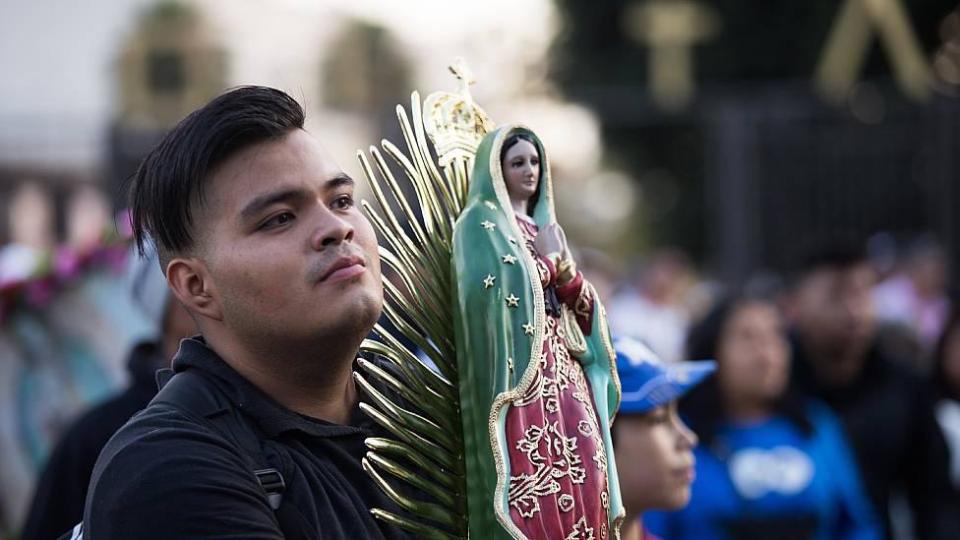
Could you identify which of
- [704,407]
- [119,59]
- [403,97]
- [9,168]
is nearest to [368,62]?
[403,97]

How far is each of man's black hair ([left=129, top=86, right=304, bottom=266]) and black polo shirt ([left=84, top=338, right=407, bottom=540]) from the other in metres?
0.18

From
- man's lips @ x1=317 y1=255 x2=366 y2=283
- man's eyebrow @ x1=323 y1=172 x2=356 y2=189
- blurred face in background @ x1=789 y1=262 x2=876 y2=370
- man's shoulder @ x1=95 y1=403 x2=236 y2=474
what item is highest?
man's eyebrow @ x1=323 y1=172 x2=356 y2=189

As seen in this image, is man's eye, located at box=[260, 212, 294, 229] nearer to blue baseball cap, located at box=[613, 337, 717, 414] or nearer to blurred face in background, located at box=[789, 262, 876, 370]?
blue baseball cap, located at box=[613, 337, 717, 414]

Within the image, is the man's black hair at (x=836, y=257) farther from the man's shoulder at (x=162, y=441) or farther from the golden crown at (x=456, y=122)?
the man's shoulder at (x=162, y=441)

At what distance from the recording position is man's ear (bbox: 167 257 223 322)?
2.04 m

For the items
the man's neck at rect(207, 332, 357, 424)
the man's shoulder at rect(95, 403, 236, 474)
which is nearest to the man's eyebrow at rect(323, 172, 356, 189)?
the man's neck at rect(207, 332, 357, 424)

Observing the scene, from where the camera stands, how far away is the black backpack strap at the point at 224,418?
6.27 ft

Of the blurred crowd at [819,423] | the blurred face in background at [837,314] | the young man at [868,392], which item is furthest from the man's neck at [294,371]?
the blurred face in background at [837,314]

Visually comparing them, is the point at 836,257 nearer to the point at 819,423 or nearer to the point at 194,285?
the point at 819,423

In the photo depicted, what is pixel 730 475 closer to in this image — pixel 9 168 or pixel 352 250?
pixel 352 250

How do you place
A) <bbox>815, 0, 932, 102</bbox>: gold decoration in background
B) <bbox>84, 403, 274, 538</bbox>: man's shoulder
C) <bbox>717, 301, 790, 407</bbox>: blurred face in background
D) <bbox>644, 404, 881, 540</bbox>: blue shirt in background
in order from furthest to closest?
<bbox>815, 0, 932, 102</bbox>: gold decoration in background
<bbox>717, 301, 790, 407</bbox>: blurred face in background
<bbox>644, 404, 881, 540</bbox>: blue shirt in background
<bbox>84, 403, 274, 538</bbox>: man's shoulder

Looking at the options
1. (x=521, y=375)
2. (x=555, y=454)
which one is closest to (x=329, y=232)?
(x=521, y=375)

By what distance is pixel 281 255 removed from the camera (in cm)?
198

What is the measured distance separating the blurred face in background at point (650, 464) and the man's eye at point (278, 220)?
1438 mm
